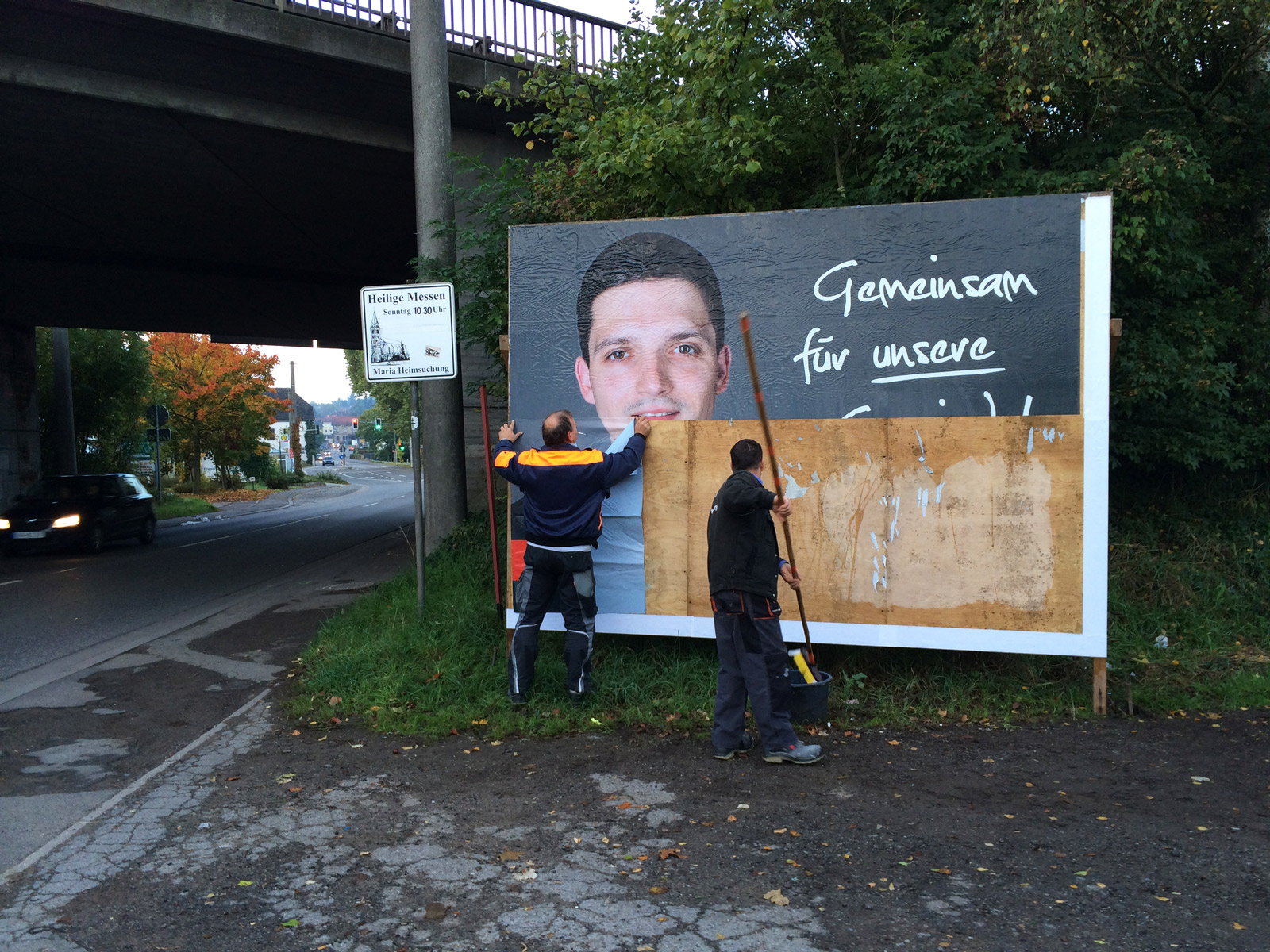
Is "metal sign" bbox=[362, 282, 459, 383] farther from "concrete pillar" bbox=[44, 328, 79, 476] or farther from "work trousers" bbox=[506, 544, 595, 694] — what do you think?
"concrete pillar" bbox=[44, 328, 79, 476]

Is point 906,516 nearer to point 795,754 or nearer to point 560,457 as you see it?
point 795,754

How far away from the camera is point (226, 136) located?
13.3 meters

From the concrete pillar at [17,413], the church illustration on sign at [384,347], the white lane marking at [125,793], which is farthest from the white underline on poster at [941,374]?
the concrete pillar at [17,413]

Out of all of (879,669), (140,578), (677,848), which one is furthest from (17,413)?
(677,848)

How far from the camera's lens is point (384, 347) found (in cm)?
734

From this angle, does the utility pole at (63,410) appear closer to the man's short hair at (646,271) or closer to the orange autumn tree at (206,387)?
the orange autumn tree at (206,387)

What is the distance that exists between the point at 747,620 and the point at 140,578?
11.6 meters

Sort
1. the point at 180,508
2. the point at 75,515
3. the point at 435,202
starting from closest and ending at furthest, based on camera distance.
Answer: the point at 435,202, the point at 75,515, the point at 180,508

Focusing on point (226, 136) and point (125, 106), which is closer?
point (125, 106)

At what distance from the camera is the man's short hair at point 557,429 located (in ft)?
20.4

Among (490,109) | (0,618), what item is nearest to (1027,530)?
(490,109)

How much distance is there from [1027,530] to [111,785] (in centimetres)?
549

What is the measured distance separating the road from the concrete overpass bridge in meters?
6.06

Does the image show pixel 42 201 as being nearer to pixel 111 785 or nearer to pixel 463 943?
pixel 111 785
